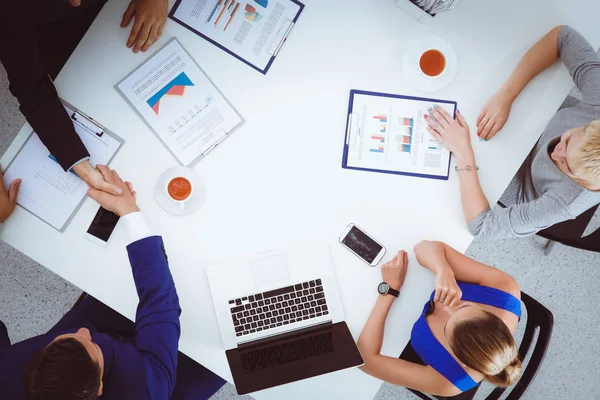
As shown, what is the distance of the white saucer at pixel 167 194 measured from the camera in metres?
1.22

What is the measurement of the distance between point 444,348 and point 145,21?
124 centimetres

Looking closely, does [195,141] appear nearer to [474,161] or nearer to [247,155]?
[247,155]

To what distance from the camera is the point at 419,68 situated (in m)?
1.27

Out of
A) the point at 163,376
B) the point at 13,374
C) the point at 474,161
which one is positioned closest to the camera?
the point at 13,374

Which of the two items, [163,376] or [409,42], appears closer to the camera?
[163,376]

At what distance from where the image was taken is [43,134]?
1.16m

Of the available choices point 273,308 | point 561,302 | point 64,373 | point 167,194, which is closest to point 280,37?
point 167,194

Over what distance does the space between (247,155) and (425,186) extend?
0.51 m

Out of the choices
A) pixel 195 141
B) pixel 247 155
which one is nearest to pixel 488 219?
pixel 247 155

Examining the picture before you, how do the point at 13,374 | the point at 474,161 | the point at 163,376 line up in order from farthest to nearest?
the point at 474,161 → the point at 163,376 → the point at 13,374

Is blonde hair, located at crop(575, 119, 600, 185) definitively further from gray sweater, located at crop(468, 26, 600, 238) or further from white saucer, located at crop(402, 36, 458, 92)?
white saucer, located at crop(402, 36, 458, 92)

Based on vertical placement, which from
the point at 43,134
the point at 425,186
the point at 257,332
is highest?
the point at 425,186

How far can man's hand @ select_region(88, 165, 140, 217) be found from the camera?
1177 millimetres

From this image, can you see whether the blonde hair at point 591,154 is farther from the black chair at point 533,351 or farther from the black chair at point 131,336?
the black chair at point 131,336
